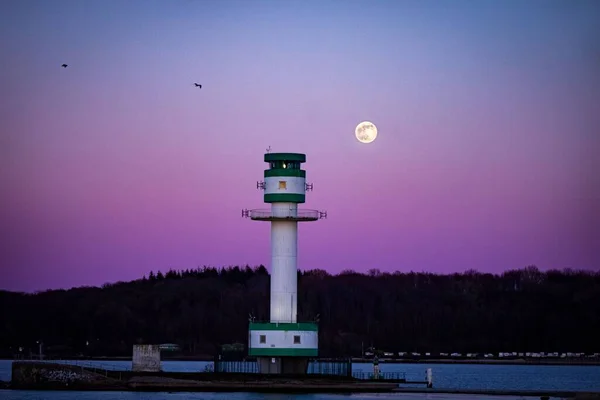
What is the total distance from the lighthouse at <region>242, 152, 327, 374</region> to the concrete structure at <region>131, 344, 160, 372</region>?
6.64m

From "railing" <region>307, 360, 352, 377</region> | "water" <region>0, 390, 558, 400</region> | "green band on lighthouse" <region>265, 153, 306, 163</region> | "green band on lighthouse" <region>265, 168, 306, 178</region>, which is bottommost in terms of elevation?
"water" <region>0, 390, 558, 400</region>

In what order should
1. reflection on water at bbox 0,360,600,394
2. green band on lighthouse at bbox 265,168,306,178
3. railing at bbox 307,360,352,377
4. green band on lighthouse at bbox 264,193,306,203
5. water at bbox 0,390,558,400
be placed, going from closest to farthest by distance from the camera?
water at bbox 0,390,558,400 < green band on lighthouse at bbox 264,193,306,203 < green band on lighthouse at bbox 265,168,306,178 < railing at bbox 307,360,352,377 < reflection on water at bbox 0,360,600,394

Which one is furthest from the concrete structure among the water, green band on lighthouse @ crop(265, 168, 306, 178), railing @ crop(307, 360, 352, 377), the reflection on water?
green band on lighthouse @ crop(265, 168, 306, 178)

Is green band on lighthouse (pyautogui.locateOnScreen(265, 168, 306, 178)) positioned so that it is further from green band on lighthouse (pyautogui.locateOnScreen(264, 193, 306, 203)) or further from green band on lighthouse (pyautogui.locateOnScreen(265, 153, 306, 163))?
green band on lighthouse (pyautogui.locateOnScreen(264, 193, 306, 203))

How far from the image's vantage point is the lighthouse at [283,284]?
68.1 m

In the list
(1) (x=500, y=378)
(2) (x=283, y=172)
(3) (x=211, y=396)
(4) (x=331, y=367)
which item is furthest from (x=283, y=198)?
(1) (x=500, y=378)

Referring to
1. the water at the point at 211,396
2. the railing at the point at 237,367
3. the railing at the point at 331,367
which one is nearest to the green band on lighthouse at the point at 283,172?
the railing at the point at 331,367

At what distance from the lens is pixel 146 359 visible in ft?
238

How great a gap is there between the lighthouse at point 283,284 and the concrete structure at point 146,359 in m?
6.64

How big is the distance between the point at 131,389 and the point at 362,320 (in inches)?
4383

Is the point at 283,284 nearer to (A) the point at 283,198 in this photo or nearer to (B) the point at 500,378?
(A) the point at 283,198

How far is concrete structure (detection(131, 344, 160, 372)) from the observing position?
72137mm

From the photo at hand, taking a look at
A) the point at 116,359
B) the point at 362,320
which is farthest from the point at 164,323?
the point at 362,320

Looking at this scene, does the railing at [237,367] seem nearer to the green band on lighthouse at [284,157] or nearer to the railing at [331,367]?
the railing at [331,367]
